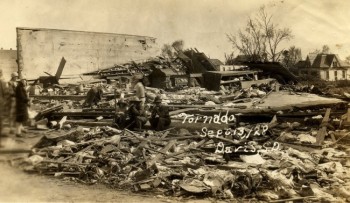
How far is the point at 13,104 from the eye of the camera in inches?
179

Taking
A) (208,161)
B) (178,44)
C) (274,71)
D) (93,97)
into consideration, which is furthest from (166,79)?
(208,161)

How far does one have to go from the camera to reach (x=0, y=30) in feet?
16.2

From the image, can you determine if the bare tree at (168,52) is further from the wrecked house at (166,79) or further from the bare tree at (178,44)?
the bare tree at (178,44)

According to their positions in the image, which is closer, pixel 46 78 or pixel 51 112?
pixel 51 112

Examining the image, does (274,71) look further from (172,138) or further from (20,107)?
(20,107)

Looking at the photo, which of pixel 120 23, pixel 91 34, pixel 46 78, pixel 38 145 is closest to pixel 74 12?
pixel 120 23

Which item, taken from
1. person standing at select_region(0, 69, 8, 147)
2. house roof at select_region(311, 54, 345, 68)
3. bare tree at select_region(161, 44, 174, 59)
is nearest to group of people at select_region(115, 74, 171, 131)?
person standing at select_region(0, 69, 8, 147)

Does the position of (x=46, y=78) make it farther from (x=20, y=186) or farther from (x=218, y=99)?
(x=20, y=186)

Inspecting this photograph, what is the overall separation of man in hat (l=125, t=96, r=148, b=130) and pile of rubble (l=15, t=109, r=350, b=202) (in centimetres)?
24

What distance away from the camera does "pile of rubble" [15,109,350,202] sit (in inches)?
175

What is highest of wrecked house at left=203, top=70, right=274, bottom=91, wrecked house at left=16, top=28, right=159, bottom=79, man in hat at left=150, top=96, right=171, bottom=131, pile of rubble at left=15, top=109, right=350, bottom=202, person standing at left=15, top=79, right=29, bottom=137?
wrecked house at left=16, top=28, right=159, bottom=79

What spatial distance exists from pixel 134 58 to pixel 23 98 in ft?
69.0

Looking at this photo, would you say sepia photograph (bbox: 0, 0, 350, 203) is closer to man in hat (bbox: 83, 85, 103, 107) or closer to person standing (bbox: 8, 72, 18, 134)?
person standing (bbox: 8, 72, 18, 134)

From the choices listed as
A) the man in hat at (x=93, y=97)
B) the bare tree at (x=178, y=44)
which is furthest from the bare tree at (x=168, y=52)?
the man in hat at (x=93, y=97)
